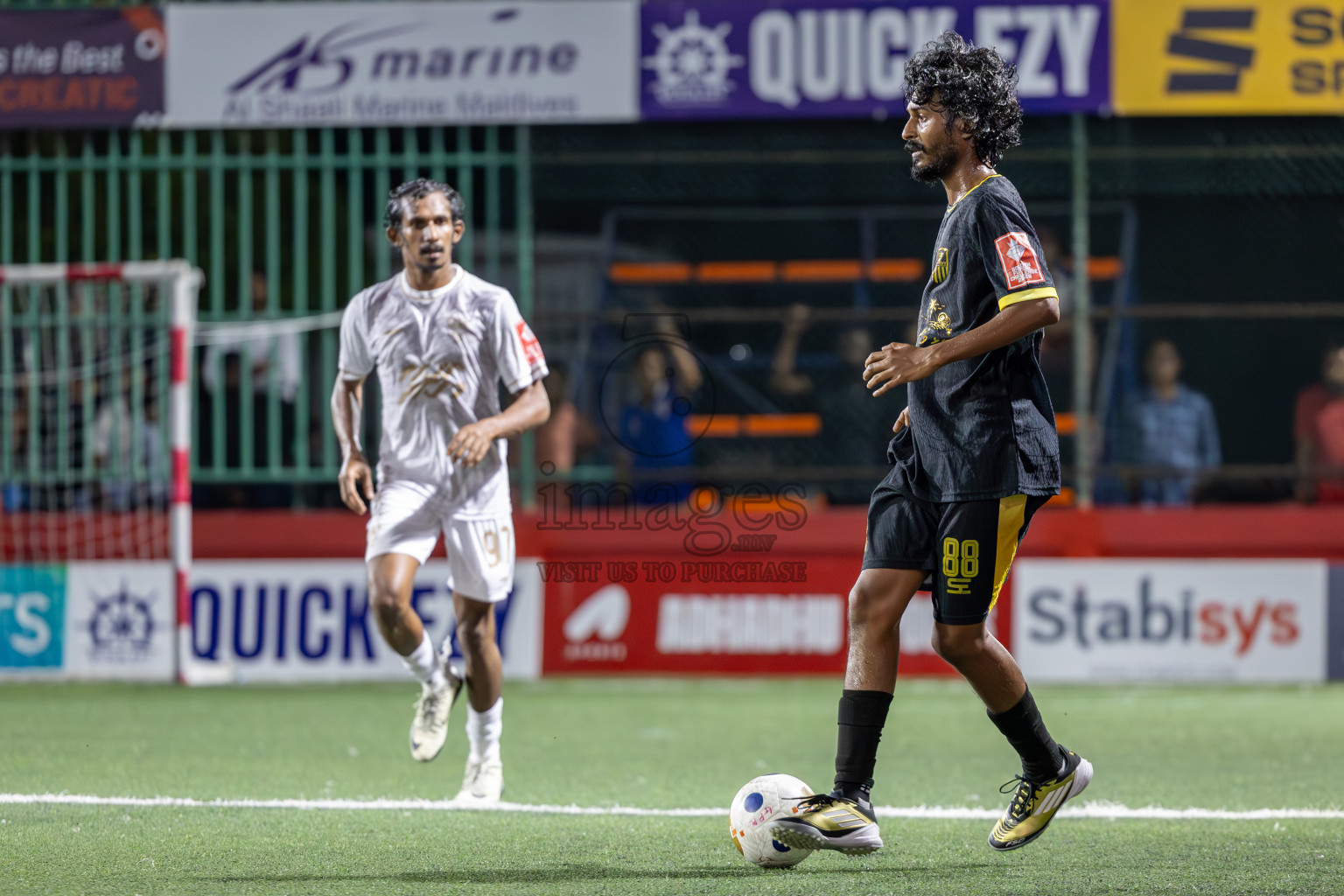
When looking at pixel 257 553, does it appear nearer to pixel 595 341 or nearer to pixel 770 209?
pixel 595 341

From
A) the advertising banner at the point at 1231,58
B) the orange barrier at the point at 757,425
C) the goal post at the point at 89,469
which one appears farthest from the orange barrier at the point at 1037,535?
the advertising banner at the point at 1231,58

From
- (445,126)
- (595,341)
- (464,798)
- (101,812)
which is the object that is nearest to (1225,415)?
(595,341)

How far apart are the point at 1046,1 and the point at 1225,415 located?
3290 mm

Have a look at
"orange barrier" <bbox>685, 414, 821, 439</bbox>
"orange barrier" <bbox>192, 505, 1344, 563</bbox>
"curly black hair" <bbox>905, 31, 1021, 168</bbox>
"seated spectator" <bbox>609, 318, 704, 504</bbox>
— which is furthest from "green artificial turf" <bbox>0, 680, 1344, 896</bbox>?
"curly black hair" <bbox>905, 31, 1021, 168</bbox>

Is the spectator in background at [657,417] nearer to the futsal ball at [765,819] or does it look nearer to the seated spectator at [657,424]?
the seated spectator at [657,424]

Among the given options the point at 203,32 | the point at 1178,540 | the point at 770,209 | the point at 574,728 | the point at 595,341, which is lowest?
the point at 574,728

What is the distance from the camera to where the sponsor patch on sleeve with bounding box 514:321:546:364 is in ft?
20.6

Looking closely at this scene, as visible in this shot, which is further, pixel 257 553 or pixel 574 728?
pixel 257 553

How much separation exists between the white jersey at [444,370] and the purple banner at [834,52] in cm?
528

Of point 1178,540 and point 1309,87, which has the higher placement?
point 1309,87

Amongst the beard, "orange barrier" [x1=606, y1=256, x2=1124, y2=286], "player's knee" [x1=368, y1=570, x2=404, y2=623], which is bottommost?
"player's knee" [x1=368, y1=570, x2=404, y2=623]

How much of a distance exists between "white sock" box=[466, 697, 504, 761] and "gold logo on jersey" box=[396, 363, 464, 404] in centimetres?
110

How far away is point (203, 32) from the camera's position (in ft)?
38.0

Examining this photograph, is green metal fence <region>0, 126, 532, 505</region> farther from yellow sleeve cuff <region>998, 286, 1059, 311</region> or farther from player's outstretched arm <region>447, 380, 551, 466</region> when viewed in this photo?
yellow sleeve cuff <region>998, 286, 1059, 311</region>
